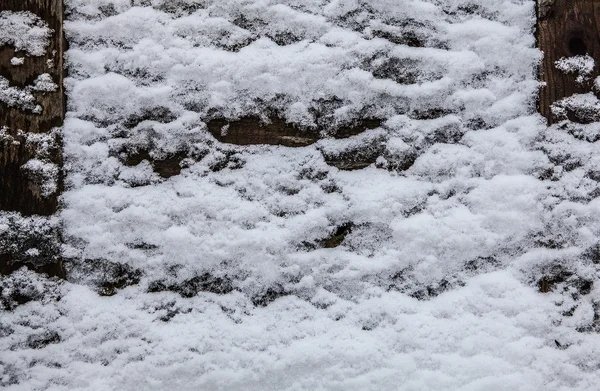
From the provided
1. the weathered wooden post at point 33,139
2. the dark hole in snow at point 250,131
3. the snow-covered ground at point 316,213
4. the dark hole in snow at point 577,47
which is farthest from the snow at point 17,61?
the dark hole in snow at point 577,47

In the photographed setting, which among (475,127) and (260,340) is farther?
(475,127)

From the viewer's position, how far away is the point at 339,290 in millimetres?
1437

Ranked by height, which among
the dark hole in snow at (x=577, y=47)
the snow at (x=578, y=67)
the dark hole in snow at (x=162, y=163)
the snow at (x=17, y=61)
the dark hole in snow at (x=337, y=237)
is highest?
the dark hole in snow at (x=577, y=47)

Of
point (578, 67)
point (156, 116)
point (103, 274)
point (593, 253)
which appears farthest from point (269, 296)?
point (578, 67)

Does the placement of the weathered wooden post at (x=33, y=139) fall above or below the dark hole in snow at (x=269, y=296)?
above

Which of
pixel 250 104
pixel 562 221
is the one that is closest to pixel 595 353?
pixel 562 221

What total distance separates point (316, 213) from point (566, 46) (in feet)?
3.09

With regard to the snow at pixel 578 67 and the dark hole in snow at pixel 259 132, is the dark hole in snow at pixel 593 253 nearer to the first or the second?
the snow at pixel 578 67

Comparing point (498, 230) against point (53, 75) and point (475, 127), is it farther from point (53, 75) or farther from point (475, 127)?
point (53, 75)

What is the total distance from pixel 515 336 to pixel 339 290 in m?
0.53

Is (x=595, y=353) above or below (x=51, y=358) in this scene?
above

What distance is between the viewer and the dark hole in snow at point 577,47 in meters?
1.52

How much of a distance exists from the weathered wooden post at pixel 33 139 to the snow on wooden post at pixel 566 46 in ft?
A: 4.84

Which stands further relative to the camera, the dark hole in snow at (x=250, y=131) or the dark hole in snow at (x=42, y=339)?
the dark hole in snow at (x=250, y=131)
